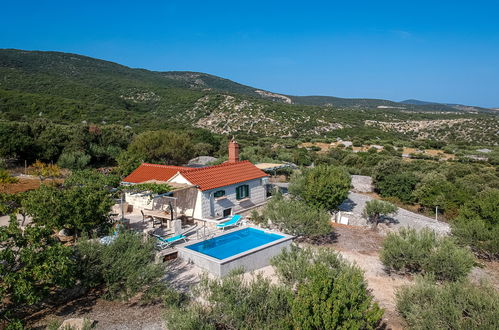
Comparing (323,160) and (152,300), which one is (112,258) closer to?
(152,300)

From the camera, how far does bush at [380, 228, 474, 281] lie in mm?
9297

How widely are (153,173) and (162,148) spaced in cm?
972

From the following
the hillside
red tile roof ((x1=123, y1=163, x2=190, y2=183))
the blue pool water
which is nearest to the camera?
the blue pool water

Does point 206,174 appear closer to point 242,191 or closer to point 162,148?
point 242,191

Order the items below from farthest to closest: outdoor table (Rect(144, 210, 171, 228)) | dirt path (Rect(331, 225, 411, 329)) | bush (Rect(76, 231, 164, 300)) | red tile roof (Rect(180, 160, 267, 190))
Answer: red tile roof (Rect(180, 160, 267, 190)) < outdoor table (Rect(144, 210, 171, 228)) < dirt path (Rect(331, 225, 411, 329)) < bush (Rect(76, 231, 164, 300))

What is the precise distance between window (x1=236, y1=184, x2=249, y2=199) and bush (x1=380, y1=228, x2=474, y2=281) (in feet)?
26.9

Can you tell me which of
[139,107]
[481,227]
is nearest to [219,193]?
[481,227]

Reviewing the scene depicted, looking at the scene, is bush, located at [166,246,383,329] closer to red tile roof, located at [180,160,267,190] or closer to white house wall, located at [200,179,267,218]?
white house wall, located at [200,179,267,218]

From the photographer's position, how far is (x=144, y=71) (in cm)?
10225

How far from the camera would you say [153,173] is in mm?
17375

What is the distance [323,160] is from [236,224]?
24.3 m

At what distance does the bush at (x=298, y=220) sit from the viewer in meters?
12.9

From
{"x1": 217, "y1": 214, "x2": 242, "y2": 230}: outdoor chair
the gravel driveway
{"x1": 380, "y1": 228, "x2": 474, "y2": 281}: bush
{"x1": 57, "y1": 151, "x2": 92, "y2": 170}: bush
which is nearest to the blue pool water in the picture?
{"x1": 217, "y1": 214, "x2": 242, "y2": 230}: outdoor chair

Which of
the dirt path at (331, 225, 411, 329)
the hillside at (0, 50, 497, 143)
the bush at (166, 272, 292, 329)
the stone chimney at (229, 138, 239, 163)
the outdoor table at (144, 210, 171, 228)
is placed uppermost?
the hillside at (0, 50, 497, 143)
